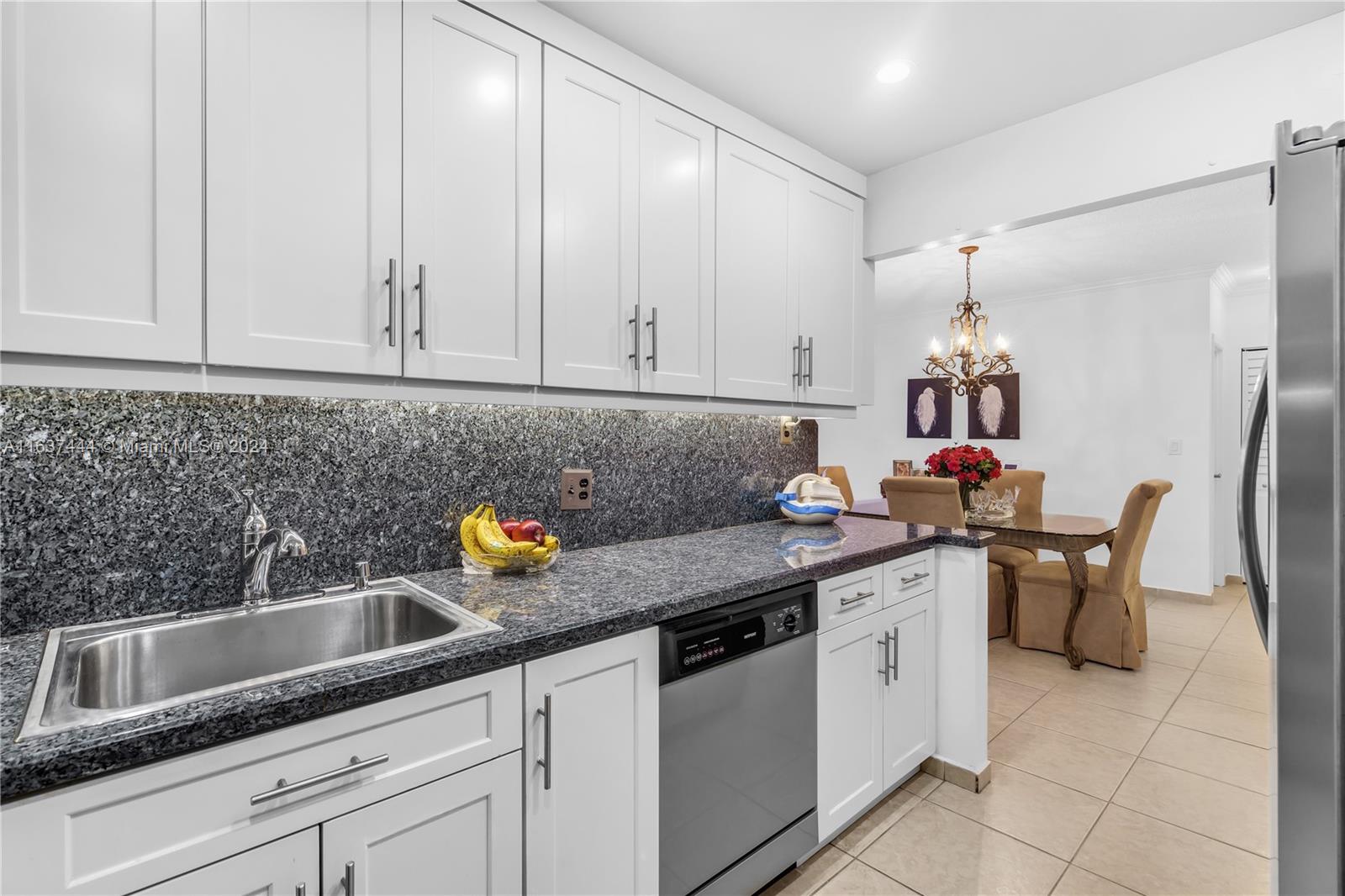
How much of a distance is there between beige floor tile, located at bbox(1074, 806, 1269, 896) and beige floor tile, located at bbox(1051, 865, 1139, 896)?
31 millimetres

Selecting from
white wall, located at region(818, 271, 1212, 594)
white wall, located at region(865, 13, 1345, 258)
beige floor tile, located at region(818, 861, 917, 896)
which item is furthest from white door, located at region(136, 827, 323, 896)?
white wall, located at region(818, 271, 1212, 594)

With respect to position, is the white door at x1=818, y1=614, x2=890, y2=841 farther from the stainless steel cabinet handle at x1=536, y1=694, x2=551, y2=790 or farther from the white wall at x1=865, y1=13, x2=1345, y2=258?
the white wall at x1=865, y1=13, x2=1345, y2=258

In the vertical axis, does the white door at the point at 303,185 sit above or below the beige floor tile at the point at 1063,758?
above

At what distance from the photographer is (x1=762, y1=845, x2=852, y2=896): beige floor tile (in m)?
1.77

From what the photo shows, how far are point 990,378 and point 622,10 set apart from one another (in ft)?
17.1

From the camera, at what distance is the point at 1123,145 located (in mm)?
2176

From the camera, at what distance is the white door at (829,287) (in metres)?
2.49

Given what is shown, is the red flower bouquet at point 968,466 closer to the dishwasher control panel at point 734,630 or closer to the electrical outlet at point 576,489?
the dishwasher control panel at point 734,630

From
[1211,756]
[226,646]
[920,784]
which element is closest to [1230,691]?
[1211,756]

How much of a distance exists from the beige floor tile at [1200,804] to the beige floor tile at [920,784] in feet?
2.02

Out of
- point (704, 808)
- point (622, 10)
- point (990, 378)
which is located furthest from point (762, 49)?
point (990, 378)

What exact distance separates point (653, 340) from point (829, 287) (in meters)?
1.03

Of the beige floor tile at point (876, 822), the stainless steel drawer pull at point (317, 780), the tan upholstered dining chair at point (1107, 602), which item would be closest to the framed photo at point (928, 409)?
the tan upholstered dining chair at point (1107, 602)

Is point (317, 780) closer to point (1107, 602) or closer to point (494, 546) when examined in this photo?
point (494, 546)
